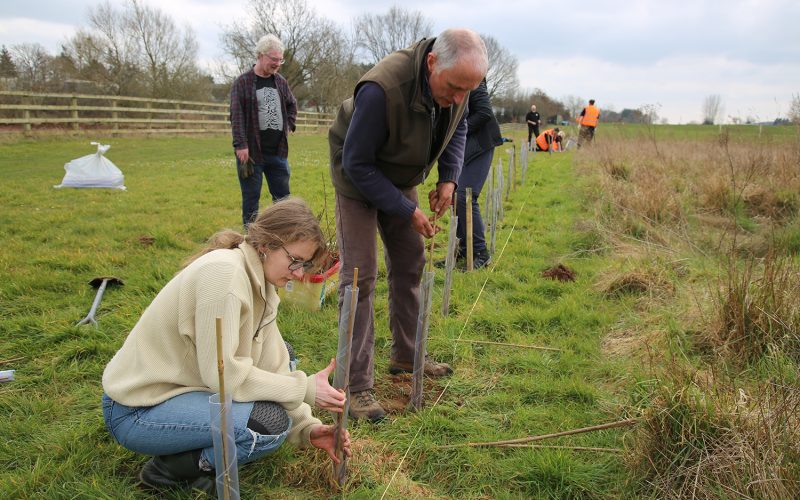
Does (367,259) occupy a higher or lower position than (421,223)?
lower

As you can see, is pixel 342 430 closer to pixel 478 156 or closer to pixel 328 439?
pixel 328 439

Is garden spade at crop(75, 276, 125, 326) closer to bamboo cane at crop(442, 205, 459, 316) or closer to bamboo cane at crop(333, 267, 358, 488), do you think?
bamboo cane at crop(333, 267, 358, 488)

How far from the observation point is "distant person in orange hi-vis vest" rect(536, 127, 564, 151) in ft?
71.4

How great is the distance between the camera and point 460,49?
2.27m

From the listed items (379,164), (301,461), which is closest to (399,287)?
(379,164)

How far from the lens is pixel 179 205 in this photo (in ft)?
26.4

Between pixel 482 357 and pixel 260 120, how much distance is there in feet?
11.2

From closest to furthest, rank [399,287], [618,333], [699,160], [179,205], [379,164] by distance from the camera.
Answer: [379,164] → [399,287] → [618,333] → [179,205] → [699,160]

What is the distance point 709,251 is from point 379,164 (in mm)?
4214

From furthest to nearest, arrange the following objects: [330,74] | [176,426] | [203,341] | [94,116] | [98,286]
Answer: [330,74], [94,116], [98,286], [176,426], [203,341]

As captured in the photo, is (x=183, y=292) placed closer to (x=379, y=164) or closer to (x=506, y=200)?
(x=379, y=164)

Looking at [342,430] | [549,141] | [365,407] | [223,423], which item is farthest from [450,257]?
[549,141]

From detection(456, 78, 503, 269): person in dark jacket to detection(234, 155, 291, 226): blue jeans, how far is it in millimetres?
1921

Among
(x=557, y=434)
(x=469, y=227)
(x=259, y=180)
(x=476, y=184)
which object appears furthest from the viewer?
(x=259, y=180)
